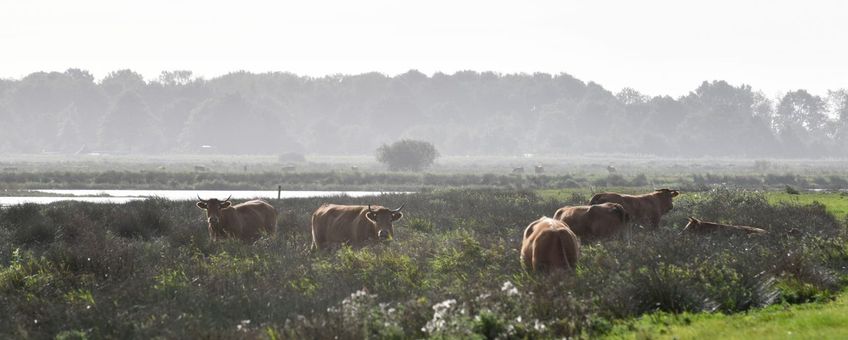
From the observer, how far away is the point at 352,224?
843 inches

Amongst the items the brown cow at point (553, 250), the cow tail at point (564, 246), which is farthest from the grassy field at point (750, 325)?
the brown cow at point (553, 250)

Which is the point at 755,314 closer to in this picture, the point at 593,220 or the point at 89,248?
A: the point at 593,220

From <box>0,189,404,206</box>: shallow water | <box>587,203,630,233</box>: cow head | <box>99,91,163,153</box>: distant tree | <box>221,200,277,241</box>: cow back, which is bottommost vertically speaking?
<box>0,189,404,206</box>: shallow water

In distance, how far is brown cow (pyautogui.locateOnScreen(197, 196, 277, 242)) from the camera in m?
22.9

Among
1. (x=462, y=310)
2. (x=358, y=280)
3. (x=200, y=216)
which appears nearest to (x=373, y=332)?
(x=462, y=310)

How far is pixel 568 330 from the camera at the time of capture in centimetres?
1163

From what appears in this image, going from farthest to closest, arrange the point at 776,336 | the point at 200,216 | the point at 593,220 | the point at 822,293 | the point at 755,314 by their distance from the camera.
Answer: the point at 200,216, the point at 593,220, the point at 822,293, the point at 755,314, the point at 776,336

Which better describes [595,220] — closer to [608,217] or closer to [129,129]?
[608,217]

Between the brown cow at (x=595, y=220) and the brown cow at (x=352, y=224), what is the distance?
3647mm

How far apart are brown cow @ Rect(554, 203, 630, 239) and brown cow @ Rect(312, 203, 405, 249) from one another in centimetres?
365

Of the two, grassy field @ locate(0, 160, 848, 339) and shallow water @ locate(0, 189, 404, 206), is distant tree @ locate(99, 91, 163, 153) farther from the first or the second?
grassy field @ locate(0, 160, 848, 339)

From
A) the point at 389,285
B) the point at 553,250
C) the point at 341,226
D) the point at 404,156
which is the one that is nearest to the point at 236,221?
the point at 341,226

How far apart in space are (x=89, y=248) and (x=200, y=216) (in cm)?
1049

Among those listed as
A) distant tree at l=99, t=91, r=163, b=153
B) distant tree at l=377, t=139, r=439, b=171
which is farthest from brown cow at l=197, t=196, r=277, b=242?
distant tree at l=99, t=91, r=163, b=153
